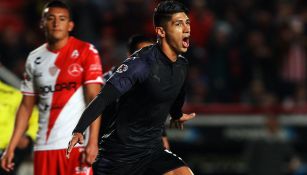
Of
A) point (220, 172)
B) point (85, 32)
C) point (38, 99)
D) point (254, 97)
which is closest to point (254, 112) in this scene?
point (254, 97)

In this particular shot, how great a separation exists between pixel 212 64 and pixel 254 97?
1.01 meters

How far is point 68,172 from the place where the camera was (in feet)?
22.1

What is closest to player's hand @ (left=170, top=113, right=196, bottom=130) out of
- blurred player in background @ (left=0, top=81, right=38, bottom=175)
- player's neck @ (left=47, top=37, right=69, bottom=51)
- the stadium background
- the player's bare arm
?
the player's bare arm

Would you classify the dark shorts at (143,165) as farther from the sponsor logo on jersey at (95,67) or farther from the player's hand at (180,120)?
the sponsor logo on jersey at (95,67)

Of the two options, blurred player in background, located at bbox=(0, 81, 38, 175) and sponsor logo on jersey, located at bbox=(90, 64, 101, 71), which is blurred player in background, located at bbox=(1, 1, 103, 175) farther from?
blurred player in background, located at bbox=(0, 81, 38, 175)

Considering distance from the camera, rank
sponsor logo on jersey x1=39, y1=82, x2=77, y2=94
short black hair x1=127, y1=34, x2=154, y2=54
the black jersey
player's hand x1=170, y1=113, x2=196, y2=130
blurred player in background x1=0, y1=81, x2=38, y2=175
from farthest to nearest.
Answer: blurred player in background x1=0, y1=81, x2=38, y2=175, short black hair x1=127, y1=34, x2=154, y2=54, sponsor logo on jersey x1=39, y1=82, x2=77, y2=94, player's hand x1=170, y1=113, x2=196, y2=130, the black jersey

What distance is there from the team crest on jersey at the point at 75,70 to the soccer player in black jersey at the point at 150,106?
24.8 inches

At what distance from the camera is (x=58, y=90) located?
6.89 metres

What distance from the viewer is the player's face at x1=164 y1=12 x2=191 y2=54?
6.16m

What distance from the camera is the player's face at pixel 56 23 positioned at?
697 centimetres

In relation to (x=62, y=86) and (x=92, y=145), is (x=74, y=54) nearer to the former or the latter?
(x=62, y=86)

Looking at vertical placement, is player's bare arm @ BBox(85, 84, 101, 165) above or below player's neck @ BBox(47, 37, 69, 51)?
below

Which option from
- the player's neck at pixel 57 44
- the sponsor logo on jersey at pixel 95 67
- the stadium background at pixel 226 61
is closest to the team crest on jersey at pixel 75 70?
the sponsor logo on jersey at pixel 95 67

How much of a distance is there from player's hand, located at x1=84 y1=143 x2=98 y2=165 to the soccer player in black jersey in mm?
75
